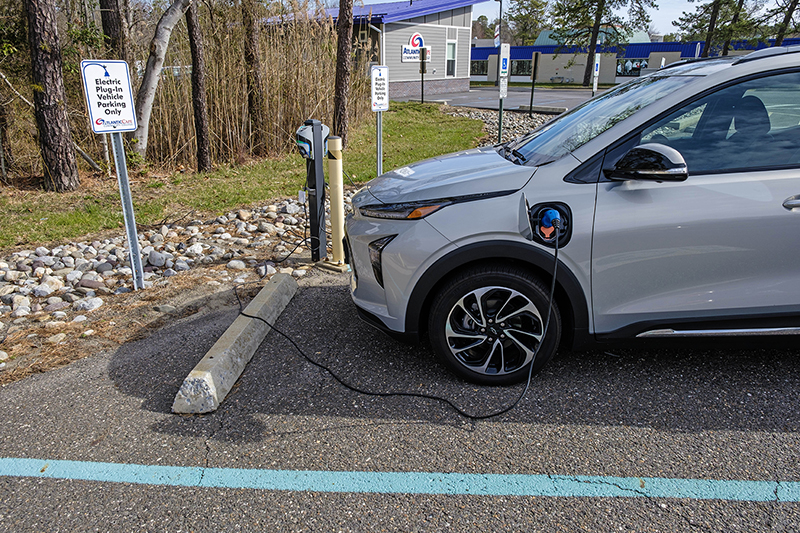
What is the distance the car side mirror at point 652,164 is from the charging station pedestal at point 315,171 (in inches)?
122

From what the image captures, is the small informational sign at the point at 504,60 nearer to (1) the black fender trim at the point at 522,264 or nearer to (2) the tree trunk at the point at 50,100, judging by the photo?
(2) the tree trunk at the point at 50,100

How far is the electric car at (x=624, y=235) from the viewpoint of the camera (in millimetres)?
3027

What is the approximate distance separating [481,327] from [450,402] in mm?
475

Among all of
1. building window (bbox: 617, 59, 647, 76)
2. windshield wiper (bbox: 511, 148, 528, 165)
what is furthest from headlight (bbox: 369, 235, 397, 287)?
building window (bbox: 617, 59, 647, 76)

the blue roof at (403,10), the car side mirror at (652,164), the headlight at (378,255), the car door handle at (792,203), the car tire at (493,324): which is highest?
the blue roof at (403,10)

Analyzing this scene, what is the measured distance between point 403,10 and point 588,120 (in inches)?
1171

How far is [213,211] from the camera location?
8078mm

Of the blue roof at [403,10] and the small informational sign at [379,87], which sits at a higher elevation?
the blue roof at [403,10]

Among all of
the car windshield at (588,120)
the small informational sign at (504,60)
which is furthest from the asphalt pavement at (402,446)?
the small informational sign at (504,60)

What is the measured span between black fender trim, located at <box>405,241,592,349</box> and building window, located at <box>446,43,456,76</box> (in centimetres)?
3344

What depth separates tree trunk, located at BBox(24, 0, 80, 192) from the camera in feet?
26.0

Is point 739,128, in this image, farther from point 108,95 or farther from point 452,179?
point 108,95

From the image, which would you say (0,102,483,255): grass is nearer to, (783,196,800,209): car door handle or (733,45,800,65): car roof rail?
(733,45,800,65): car roof rail

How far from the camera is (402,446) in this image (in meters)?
2.92
